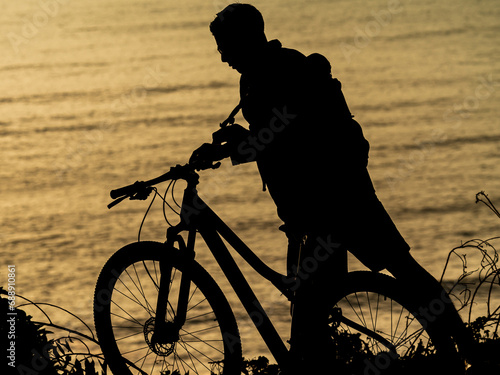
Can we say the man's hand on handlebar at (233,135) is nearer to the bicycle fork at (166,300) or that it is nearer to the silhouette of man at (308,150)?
the silhouette of man at (308,150)

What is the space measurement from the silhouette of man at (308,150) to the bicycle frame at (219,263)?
0.70 ft

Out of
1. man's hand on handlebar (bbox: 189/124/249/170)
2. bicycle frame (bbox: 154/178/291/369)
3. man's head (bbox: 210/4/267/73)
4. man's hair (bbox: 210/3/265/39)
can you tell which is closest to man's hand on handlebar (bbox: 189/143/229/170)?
man's hand on handlebar (bbox: 189/124/249/170)

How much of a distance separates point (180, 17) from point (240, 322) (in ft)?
41.3

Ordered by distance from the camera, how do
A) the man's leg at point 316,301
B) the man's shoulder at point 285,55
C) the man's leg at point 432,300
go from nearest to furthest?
the man's leg at point 432,300 < the man's shoulder at point 285,55 < the man's leg at point 316,301

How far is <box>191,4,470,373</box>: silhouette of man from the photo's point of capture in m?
3.90

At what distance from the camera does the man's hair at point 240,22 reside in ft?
12.8

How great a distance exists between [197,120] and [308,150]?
7210mm

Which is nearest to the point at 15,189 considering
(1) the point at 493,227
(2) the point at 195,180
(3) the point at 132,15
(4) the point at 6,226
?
(4) the point at 6,226

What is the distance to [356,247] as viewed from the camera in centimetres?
402

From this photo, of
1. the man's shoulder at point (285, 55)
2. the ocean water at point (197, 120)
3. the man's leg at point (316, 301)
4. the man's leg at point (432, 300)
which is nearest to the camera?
the man's leg at point (432, 300)

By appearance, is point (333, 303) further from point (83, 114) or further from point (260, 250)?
point (83, 114)

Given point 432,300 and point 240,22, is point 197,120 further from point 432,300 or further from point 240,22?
point 432,300

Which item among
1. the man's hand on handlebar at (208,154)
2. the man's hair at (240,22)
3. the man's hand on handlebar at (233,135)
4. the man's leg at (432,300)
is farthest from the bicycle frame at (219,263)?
the man's hair at (240,22)

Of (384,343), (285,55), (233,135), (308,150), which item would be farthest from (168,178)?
(384,343)
